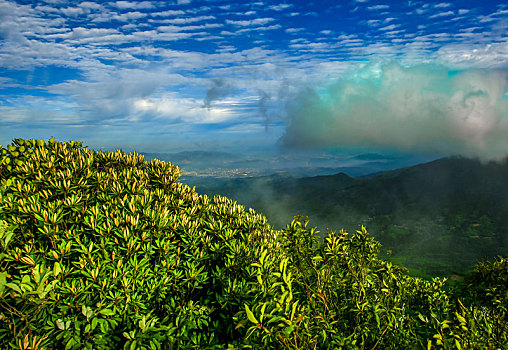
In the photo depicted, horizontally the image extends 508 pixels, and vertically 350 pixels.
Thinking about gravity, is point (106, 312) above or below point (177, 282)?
above

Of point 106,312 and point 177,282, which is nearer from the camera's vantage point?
point 106,312

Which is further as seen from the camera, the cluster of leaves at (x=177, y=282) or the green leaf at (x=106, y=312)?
the green leaf at (x=106, y=312)

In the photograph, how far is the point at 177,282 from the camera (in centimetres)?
806

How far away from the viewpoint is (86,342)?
239 inches

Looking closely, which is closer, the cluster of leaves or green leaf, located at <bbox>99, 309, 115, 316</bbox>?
the cluster of leaves

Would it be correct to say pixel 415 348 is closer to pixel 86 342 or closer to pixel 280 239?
pixel 280 239

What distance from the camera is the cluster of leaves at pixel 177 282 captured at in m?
5.78

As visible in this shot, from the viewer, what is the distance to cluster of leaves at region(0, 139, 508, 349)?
5.78m

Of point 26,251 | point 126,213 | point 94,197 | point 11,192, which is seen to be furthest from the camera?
point 94,197

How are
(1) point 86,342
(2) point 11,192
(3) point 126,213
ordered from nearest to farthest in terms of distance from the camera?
(1) point 86,342 → (3) point 126,213 → (2) point 11,192

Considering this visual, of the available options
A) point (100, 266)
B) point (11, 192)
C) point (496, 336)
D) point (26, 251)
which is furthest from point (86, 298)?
point (496, 336)

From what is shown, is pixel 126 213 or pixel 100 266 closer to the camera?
pixel 100 266

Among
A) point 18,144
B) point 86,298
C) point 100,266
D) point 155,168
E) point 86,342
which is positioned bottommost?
point 86,342

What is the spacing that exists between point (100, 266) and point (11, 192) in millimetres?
5162
